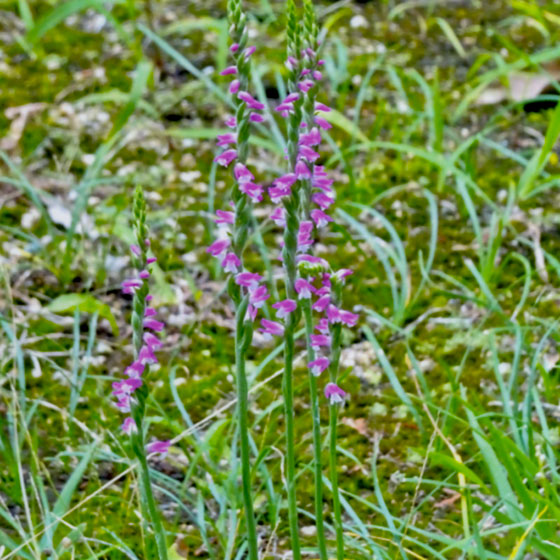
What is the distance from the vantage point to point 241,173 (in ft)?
4.39

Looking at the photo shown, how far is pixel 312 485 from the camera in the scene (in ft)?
6.98

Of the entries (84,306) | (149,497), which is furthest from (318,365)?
(84,306)

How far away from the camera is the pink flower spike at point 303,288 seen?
136 centimetres

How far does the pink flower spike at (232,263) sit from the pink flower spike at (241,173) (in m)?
0.10

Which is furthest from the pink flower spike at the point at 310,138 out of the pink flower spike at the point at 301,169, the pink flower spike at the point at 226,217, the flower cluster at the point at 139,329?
the flower cluster at the point at 139,329

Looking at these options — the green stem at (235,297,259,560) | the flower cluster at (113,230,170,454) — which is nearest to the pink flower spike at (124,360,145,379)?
the flower cluster at (113,230,170,454)

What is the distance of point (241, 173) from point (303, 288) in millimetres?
169

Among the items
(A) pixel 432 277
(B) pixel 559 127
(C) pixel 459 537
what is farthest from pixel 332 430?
(A) pixel 432 277

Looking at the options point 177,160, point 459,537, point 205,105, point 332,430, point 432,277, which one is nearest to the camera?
point 332,430

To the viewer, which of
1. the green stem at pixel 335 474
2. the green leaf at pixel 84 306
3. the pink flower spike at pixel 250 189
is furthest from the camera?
the green leaf at pixel 84 306

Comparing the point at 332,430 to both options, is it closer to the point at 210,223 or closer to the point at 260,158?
the point at 210,223

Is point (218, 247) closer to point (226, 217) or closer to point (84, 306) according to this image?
point (226, 217)

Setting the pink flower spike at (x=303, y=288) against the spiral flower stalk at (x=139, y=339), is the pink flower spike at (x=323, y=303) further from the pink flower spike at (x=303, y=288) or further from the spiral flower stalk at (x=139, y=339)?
the spiral flower stalk at (x=139, y=339)

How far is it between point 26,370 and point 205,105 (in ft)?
4.70
